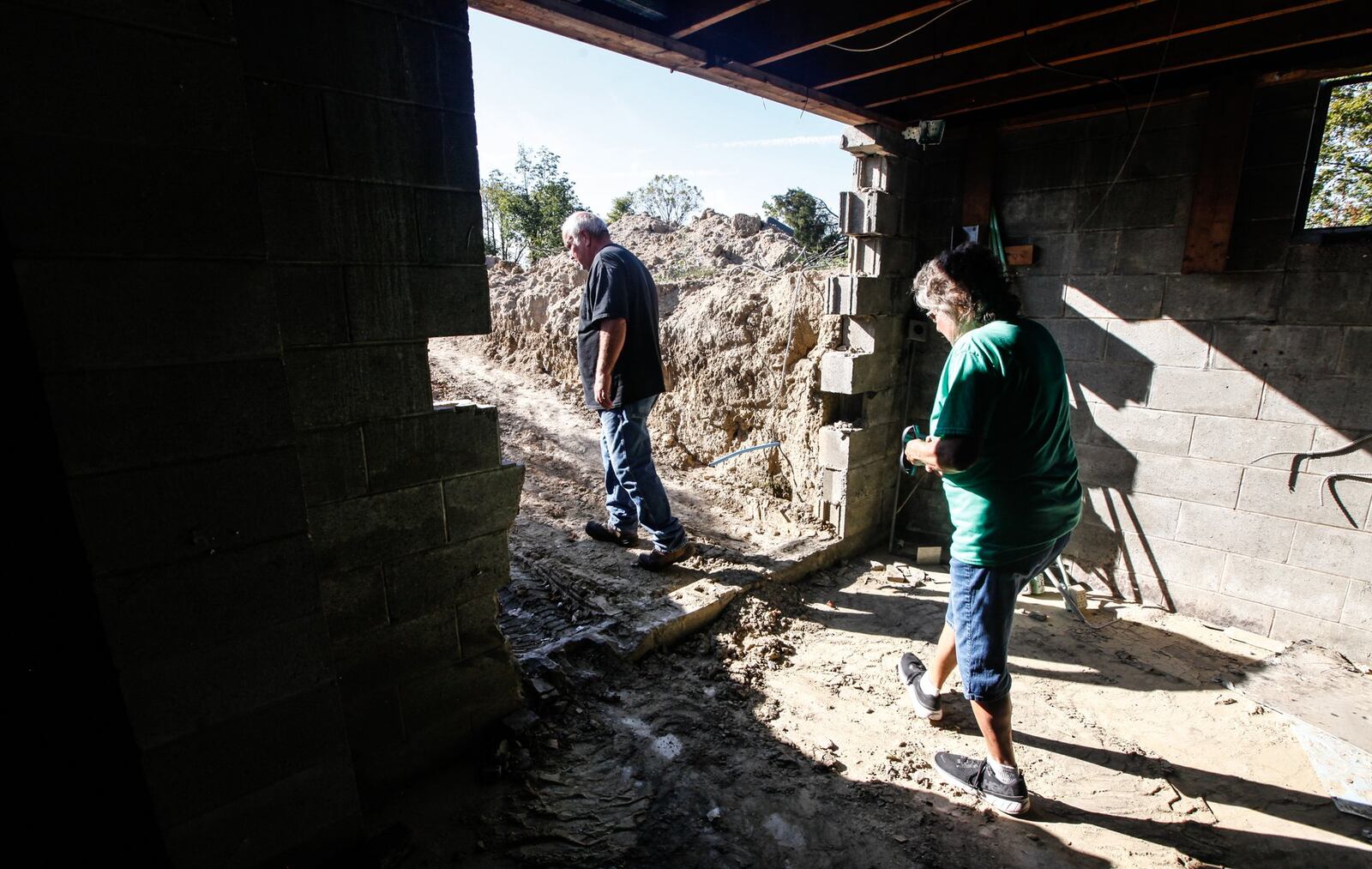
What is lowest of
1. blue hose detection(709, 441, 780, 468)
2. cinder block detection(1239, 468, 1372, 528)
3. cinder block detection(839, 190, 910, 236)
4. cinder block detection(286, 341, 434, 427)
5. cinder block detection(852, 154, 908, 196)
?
blue hose detection(709, 441, 780, 468)

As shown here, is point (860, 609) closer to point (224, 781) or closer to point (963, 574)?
point (963, 574)

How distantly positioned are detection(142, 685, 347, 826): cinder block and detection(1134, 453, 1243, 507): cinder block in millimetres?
4447

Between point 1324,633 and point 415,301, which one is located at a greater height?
point 415,301

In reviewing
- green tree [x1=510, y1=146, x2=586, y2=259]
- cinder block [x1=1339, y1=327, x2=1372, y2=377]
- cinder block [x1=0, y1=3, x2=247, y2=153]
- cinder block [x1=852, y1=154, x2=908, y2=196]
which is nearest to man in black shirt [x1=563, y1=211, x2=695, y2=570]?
cinder block [x1=852, y1=154, x2=908, y2=196]

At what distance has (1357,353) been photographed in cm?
313

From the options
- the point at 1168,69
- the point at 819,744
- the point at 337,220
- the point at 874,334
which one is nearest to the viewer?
the point at 337,220

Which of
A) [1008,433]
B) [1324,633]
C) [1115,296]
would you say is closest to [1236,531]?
[1324,633]

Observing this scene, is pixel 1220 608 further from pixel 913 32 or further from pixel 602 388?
pixel 602 388

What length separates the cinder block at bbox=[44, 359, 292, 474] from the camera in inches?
52.2

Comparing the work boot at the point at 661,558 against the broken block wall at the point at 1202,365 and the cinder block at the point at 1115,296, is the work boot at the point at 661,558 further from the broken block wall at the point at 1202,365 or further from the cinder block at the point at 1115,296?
the cinder block at the point at 1115,296

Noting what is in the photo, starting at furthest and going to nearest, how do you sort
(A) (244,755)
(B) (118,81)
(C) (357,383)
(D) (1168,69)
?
(D) (1168,69) < (C) (357,383) < (A) (244,755) < (B) (118,81)

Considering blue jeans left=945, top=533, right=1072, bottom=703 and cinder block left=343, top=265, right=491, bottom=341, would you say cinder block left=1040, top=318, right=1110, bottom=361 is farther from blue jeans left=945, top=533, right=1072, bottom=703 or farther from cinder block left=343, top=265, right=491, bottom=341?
cinder block left=343, top=265, right=491, bottom=341

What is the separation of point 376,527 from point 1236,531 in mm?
4551

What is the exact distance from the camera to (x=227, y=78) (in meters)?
1.40
